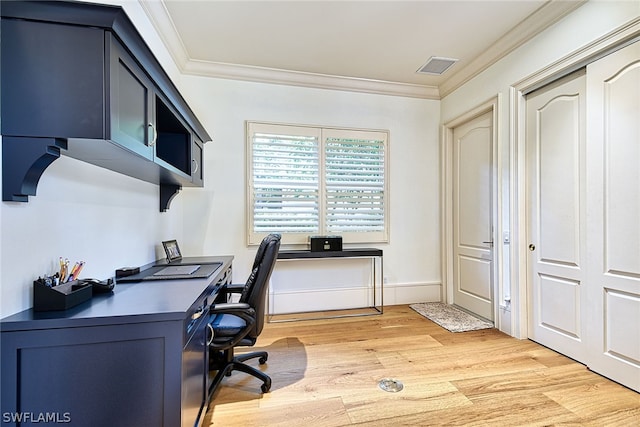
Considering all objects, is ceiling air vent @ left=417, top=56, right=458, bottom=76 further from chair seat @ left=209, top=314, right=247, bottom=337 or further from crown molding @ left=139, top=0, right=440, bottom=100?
chair seat @ left=209, top=314, right=247, bottom=337

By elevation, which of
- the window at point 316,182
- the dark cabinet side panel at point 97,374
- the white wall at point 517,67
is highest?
the white wall at point 517,67

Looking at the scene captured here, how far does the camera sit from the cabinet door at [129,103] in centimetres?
115

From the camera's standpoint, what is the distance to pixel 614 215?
2.03 meters

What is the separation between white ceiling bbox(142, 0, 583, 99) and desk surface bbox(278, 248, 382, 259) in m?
2.04

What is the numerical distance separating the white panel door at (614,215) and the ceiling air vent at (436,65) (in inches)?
52.0

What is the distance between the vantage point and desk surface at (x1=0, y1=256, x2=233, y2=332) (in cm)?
103

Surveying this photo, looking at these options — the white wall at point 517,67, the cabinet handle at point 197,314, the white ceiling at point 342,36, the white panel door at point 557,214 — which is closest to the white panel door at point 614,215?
Result: the white panel door at point 557,214

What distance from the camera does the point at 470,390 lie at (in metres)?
1.94

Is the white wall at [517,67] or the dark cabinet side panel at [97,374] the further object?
the white wall at [517,67]

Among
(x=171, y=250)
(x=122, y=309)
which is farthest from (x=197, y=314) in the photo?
(x=171, y=250)

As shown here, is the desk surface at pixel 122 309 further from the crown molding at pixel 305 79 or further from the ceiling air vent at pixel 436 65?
Result: the ceiling air vent at pixel 436 65

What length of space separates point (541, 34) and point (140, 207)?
3.67 m

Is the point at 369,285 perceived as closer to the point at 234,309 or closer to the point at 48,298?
the point at 234,309

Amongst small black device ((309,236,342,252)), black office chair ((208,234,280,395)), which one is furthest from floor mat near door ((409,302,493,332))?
black office chair ((208,234,280,395))
